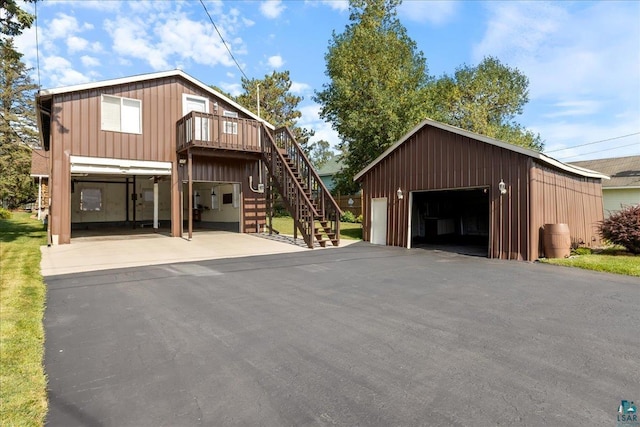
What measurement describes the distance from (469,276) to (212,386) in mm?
6024

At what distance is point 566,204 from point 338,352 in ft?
35.7

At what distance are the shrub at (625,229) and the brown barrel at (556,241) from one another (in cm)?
187

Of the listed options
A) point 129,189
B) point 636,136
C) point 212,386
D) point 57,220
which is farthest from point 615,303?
point 636,136

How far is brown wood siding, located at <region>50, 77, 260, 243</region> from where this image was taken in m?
11.4

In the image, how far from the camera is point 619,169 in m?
20.9

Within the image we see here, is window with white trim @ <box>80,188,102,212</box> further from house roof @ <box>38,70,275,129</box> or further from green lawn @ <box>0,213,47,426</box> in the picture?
green lawn @ <box>0,213,47,426</box>

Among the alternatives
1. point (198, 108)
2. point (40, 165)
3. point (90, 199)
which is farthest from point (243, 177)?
point (40, 165)

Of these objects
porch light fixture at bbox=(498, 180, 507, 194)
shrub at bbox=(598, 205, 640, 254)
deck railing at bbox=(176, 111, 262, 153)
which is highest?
deck railing at bbox=(176, 111, 262, 153)

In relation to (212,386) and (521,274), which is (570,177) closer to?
(521,274)

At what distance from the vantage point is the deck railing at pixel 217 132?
12391 millimetres

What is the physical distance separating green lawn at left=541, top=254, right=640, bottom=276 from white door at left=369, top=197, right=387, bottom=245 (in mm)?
5545

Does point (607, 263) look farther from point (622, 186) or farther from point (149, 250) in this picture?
point (622, 186)

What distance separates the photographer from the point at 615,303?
528 centimetres

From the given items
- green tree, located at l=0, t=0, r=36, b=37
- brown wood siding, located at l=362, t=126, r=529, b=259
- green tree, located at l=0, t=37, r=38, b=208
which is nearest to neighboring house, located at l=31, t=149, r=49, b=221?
green tree, located at l=0, t=37, r=38, b=208
